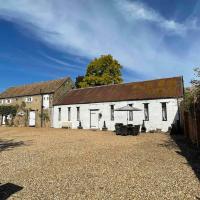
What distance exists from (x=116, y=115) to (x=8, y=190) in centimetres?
2119

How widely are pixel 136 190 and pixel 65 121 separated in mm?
26325

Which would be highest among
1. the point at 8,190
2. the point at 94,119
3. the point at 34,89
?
the point at 34,89

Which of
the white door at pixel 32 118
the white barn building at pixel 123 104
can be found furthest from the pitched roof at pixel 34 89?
the white door at pixel 32 118

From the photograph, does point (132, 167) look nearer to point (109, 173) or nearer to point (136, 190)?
point (109, 173)

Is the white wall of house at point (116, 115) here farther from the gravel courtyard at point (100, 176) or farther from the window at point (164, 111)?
the gravel courtyard at point (100, 176)

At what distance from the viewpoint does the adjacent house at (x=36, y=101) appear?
33.9m

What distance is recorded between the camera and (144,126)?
2431 centimetres

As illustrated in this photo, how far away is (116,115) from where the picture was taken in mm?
26484

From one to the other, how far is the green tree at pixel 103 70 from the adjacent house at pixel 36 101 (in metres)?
5.56

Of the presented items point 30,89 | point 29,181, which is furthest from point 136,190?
point 30,89

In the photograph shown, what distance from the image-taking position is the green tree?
4225 cm

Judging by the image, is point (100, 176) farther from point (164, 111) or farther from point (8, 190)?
point (164, 111)

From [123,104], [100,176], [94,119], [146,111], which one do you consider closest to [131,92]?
[123,104]

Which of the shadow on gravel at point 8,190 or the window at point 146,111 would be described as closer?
the shadow on gravel at point 8,190
